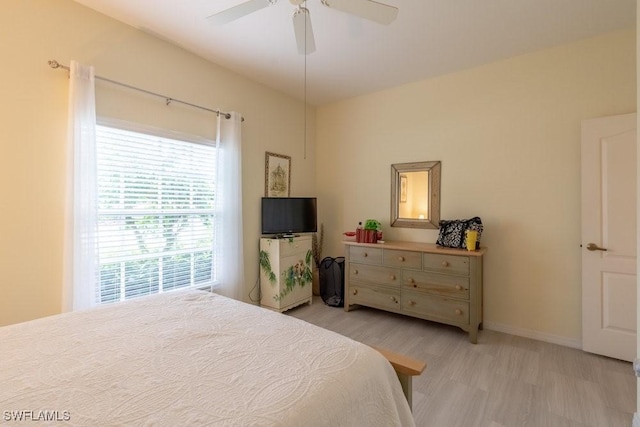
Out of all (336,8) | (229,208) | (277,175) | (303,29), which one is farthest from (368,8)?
(277,175)

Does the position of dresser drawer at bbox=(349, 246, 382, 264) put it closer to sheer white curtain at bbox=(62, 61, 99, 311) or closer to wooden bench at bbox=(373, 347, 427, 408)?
wooden bench at bbox=(373, 347, 427, 408)

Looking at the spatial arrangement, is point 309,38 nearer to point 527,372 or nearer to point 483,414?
point 483,414

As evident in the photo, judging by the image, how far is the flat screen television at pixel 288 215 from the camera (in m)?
3.49

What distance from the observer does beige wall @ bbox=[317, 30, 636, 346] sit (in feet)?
8.57

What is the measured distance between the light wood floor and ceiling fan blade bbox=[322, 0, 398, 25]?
2.34 meters

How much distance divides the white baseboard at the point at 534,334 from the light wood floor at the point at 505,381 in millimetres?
68

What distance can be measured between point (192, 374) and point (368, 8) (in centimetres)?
192

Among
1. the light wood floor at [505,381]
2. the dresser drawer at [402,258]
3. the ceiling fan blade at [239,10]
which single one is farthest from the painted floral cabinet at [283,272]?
the ceiling fan blade at [239,10]

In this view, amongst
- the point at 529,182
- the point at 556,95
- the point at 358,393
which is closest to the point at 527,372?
the point at 529,182

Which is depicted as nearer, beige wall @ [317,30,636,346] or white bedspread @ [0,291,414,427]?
white bedspread @ [0,291,414,427]

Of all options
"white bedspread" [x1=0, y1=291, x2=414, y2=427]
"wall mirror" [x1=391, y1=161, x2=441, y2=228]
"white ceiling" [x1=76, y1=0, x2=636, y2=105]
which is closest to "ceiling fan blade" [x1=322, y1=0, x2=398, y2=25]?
A: "white ceiling" [x1=76, y1=0, x2=636, y2=105]

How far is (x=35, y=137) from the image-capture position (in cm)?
198

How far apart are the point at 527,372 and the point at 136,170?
3.50m

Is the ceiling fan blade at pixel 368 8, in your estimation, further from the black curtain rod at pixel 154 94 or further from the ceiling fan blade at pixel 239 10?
the black curtain rod at pixel 154 94
